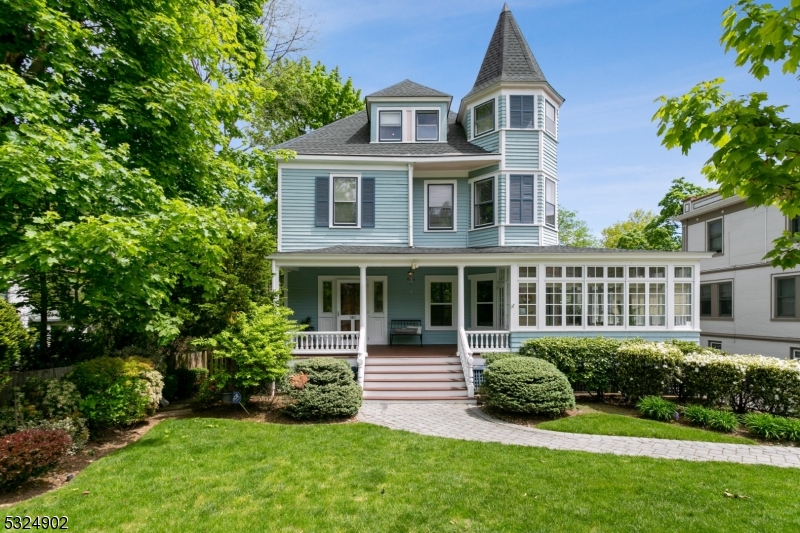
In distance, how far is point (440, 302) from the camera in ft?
48.1

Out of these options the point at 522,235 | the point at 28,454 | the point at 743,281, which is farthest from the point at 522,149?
the point at 28,454

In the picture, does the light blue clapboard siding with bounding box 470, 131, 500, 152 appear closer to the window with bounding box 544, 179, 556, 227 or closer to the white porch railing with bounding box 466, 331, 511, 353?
the window with bounding box 544, 179, 556, 227

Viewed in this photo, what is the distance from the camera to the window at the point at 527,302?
12078 mm

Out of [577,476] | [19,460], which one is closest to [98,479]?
[19,460]

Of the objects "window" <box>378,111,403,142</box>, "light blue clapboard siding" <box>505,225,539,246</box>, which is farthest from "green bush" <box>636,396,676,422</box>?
"window" <box>378,111,403,142</box>

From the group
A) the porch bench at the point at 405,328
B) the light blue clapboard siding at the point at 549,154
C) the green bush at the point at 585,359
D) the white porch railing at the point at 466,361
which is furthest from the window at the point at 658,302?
the porch bench at the point at 405,328

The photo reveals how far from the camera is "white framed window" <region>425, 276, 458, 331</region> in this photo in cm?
1458

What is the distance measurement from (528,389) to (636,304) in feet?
19.2

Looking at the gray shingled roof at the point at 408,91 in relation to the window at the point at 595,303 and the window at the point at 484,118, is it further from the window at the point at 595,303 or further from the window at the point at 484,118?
the window at the point at 595,303

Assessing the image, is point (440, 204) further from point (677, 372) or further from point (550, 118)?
point (677, 372)

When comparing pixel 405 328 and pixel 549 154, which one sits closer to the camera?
pixel 405 328

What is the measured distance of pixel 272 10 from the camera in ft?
64.1

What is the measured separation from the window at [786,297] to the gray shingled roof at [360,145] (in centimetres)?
1311

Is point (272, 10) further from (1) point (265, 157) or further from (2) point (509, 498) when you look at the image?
(2) point (509, 498)
